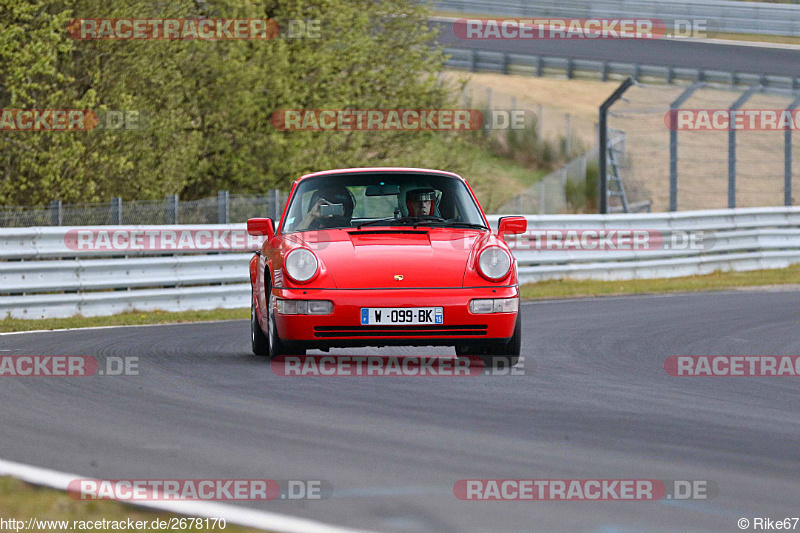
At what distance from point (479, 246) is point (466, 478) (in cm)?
388

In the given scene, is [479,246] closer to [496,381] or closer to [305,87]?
[496,381]

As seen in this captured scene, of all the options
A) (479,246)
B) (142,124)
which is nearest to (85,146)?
(142,124)

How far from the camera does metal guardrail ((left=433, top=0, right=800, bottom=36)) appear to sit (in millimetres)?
42500

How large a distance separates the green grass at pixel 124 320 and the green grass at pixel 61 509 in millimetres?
8661

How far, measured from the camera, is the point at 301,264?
867 centimetres

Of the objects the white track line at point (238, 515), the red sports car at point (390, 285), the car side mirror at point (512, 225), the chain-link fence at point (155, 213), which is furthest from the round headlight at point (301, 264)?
the chain-link fence at point (155, 213)

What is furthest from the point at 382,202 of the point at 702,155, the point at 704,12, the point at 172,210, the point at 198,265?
the point at 702,155

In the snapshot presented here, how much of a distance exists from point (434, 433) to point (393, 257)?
267 cm

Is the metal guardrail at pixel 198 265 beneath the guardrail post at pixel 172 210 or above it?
beneath

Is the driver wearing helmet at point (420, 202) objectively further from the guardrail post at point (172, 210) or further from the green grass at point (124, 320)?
the guardrail post at point (172, 210)

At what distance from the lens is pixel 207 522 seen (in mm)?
4391

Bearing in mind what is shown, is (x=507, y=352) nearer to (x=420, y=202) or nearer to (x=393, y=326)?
(x=393, y=326)

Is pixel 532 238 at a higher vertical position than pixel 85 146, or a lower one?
lower

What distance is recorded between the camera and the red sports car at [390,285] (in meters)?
8.45
